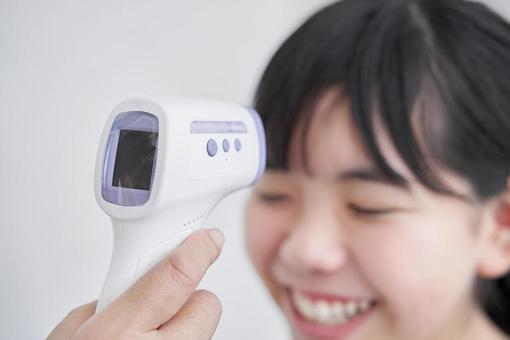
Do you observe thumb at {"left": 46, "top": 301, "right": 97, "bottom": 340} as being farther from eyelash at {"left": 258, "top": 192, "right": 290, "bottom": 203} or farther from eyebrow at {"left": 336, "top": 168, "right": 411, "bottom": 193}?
eyebrow at {"left": 336, "top": 168, "right": 411, "bottom": 193}

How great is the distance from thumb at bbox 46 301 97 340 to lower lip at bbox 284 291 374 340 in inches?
9.5

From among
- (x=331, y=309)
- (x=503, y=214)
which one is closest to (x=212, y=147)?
(x=331, y=309)

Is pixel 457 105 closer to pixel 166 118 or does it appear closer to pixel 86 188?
pixel 166 118

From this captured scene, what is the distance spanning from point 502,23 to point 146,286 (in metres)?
0.49

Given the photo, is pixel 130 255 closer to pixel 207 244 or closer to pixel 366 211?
pixel 207 244

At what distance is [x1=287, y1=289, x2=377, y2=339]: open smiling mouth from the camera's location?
2.14 ft

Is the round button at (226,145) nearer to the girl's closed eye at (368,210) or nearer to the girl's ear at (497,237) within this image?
the girl's closed eye at (368,210)

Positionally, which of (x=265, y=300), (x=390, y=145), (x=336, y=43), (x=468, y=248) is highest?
(x=336, y=43)

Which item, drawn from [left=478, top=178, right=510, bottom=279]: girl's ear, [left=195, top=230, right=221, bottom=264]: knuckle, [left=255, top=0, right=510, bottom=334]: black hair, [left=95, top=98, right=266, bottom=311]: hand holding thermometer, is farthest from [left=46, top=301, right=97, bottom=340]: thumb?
[left=478, top=178, right=510, bottom=279]: girl's ear

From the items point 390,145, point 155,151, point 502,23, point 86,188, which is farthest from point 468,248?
point 86,188

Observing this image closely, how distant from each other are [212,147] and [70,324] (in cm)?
27

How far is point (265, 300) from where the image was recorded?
2.76 feet

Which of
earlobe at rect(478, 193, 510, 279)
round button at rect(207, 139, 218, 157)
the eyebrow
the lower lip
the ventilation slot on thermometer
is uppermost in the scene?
round button at rect(207, 139, 218, 157)

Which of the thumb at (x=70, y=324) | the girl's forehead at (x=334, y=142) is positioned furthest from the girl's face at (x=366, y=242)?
the thumb at (x=70, y=324)
